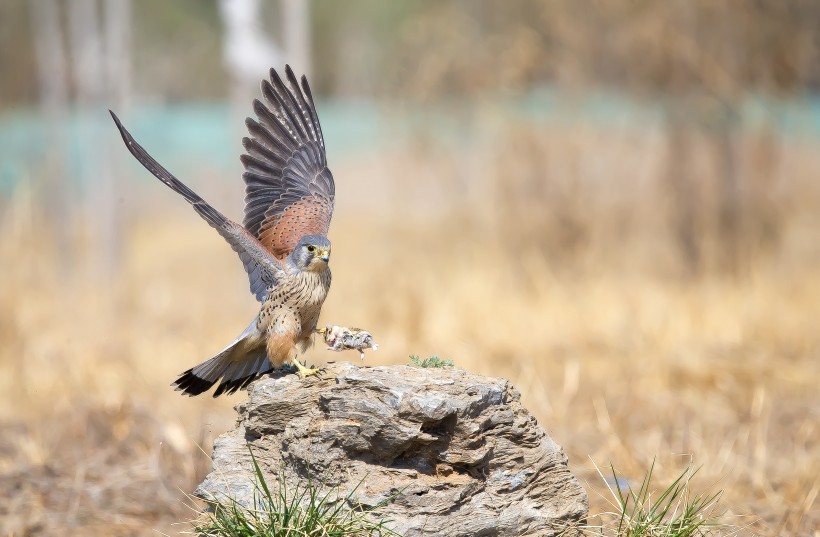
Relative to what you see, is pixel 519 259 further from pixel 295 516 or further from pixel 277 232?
pixel 295 516

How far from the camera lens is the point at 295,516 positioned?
2.70m

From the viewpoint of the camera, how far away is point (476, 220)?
10.1 m

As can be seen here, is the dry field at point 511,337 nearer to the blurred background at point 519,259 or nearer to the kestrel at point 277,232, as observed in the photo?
the blurred background at point 519,259

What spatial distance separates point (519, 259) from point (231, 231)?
19.7 ft

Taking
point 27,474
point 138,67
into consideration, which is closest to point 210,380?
point 27,474

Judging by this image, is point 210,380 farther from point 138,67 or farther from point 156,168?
point 138,67

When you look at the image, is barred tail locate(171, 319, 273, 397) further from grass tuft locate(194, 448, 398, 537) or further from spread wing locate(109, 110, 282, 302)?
grass tuft locate(194, 448, 398, 537)

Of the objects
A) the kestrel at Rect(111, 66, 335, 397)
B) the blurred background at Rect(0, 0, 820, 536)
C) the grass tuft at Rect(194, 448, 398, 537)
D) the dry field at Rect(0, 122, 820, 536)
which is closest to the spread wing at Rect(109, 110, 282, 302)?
the kestrel at Rect(111, 66, 335, 397)

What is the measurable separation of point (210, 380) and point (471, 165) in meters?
8.74

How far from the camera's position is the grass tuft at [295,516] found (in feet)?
8.63

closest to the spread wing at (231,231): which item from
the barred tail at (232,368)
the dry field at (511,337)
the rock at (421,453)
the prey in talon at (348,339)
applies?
the barred tail at (232,368)

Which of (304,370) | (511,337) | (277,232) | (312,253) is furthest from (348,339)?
(511,337)

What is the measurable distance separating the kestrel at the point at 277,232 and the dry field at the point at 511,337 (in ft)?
2.15

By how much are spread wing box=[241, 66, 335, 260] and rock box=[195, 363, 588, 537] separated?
795 mm
